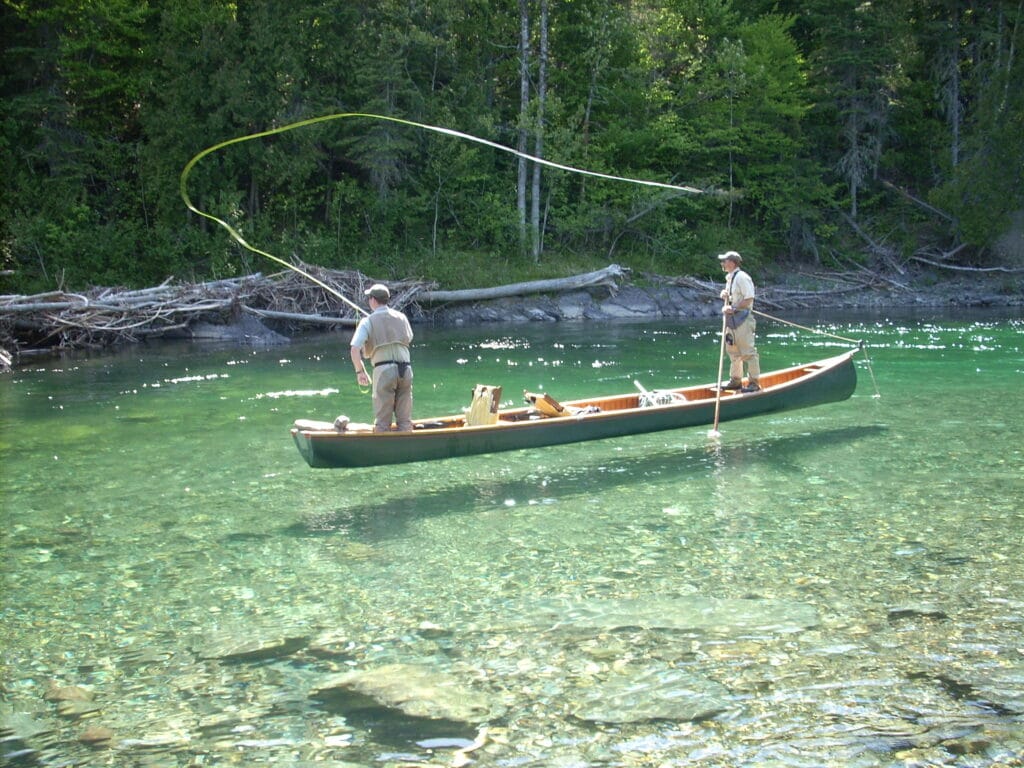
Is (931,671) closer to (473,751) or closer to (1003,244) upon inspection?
(473,751)

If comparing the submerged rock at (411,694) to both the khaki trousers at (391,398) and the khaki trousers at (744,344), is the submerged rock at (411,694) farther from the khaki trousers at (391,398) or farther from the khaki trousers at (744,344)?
the khaki trousers at (744,344)

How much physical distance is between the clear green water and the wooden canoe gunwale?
0.36 m

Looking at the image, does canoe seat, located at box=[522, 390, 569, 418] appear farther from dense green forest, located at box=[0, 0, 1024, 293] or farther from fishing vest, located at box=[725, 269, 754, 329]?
dense green forest, located at box=[0, 0, 1024, 293]

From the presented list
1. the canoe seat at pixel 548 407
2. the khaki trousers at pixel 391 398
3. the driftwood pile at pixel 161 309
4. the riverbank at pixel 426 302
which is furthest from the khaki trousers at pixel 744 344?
the driftwood pile at pixel 161 309

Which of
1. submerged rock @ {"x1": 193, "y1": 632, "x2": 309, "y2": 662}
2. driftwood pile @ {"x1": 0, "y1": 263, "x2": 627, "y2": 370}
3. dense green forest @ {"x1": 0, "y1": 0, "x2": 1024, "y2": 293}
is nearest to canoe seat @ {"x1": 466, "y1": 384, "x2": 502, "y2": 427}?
submerged rock @ {"x1": 193, "y1": 632, "x2": 309, "y2": 662}

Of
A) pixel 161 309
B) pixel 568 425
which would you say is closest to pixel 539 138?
pixel 161 309

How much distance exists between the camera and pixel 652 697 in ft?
16.7

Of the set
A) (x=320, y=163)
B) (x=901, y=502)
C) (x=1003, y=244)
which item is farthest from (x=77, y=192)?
(x=1003, y=244)

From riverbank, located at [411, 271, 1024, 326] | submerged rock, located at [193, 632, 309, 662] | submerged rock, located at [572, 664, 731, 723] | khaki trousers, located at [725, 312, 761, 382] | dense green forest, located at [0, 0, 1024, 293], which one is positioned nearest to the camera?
submerged rock, located at [572, 664, 731, 723]

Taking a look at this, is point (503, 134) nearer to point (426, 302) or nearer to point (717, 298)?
point (426, 302)

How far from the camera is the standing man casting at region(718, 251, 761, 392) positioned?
12.0 meters

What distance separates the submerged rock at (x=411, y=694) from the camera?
4988 mm

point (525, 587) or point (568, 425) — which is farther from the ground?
point (568, 425)

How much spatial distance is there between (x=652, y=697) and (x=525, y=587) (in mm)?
1804
